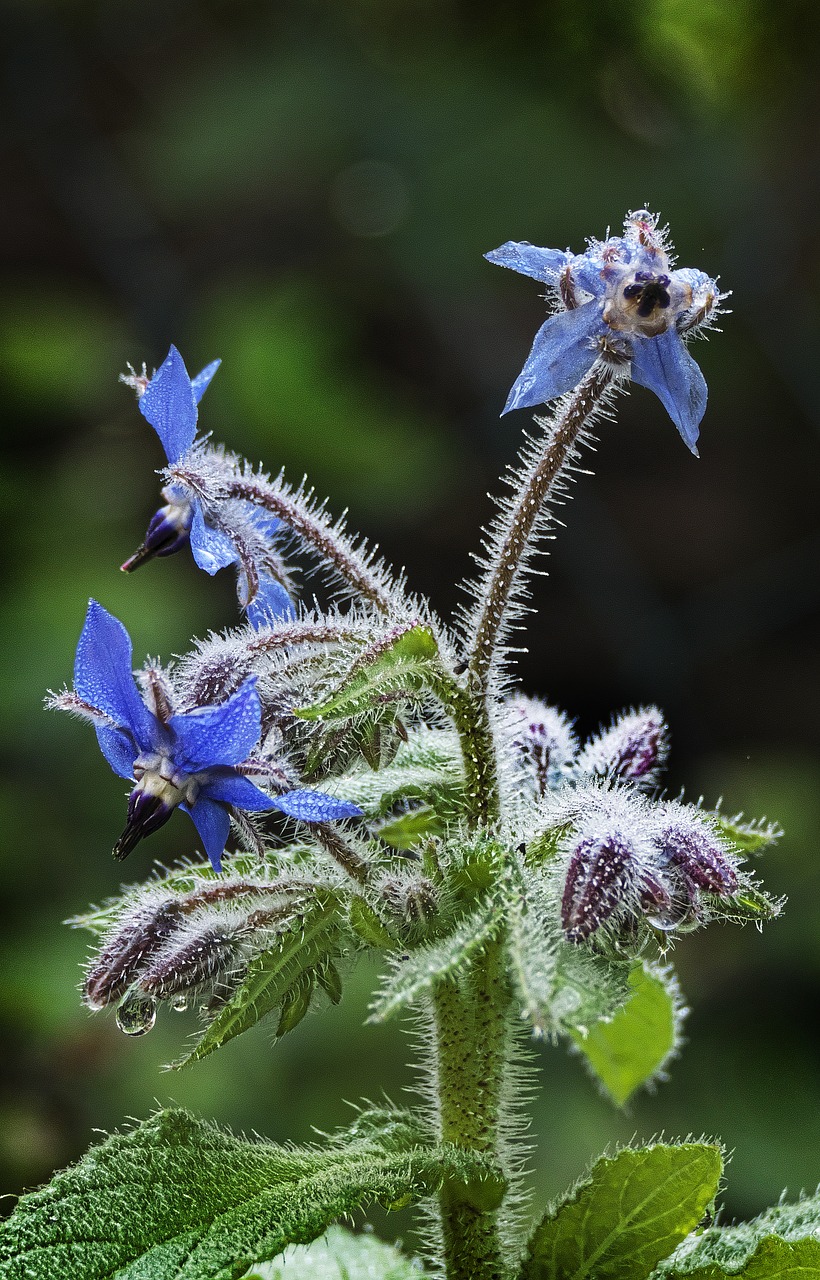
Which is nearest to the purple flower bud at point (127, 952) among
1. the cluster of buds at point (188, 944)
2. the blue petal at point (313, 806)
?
the cluster of buds at point (188, 944)

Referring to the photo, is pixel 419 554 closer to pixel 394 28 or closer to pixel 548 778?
pixel 394 28

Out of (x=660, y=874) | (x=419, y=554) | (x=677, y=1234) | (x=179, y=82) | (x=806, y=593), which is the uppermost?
(x=179, y=82)

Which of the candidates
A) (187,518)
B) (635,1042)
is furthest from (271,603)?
(635,1042)

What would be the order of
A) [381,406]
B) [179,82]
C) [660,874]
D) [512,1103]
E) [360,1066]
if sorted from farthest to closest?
1. [179,82]
2. [381,406]
3. [360,1066]
4. [512,1103]
5. [660,874]

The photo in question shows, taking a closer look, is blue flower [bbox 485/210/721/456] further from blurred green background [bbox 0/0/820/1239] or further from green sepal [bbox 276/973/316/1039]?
blurred green background [bbox 0/0/820/1239]

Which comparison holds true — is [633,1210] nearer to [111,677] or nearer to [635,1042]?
[635,1042]

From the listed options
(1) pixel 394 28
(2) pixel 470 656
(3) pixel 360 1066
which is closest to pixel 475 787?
(2) pixel 470 656

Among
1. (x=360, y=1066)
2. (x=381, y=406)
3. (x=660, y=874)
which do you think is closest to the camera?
(x=660, y=874)
